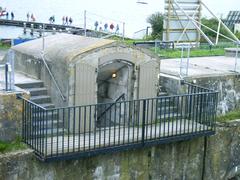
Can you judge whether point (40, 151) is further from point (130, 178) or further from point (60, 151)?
point (130, 178)

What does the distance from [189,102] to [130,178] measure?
8.76 ft

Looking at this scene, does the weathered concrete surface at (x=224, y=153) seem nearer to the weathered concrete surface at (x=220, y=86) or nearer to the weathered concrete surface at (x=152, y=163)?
the weathered concrete surface at (x=152, y=163)

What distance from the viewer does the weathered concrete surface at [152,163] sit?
10852mm

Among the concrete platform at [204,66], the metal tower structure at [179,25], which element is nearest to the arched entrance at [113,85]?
the concrete platform at [204,66]

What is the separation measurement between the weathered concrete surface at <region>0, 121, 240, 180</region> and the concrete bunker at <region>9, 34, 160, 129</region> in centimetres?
107

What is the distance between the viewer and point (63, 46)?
1300cm

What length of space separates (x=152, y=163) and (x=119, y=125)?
1672mm

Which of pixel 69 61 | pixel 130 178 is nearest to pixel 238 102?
pixel 130 178

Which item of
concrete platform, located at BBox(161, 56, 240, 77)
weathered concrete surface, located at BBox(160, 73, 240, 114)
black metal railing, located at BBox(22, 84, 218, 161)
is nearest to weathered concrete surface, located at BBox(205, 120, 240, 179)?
weathered concrete surface, located at BBox(160, 73, 240, 114)

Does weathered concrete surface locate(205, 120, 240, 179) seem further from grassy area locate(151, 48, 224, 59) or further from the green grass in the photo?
grassy area locate(151, 48, 224, 59)

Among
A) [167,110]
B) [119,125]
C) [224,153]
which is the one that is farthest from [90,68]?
[224,153]

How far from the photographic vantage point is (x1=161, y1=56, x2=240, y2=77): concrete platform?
15.1m

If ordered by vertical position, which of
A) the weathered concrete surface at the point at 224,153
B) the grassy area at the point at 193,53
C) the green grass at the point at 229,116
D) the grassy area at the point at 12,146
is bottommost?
the weathered concrete surface at the point at 224,153

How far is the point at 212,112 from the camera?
1330cm
